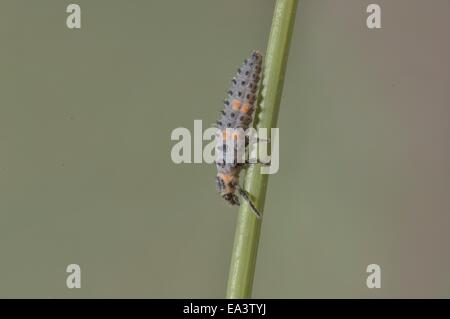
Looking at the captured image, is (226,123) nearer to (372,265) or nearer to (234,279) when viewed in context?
(234,279)

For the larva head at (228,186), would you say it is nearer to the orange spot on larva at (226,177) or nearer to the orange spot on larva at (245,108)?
the orange spot on larva at (226,177)

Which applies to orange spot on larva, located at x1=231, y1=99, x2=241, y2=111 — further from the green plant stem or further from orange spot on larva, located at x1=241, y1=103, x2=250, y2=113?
the green plant stem

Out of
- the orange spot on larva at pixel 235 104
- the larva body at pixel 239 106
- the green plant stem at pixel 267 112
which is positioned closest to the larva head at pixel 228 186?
the larva body at pixel 239 106

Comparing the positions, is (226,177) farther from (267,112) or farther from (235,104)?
(267,112)

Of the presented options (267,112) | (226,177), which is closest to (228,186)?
(226,177)

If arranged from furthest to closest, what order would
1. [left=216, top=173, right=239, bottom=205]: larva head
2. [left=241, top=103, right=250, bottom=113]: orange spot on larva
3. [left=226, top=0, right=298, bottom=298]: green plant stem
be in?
[left=216, top=173, right=239, bottom=205]: larva head
[left=241, top=103, right=250, bottom=113]: orange spot on larva
[left=226, top=0, right=298, bottom=298]: green plant stem

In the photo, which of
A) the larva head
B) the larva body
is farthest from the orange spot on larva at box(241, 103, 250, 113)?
the larva head
